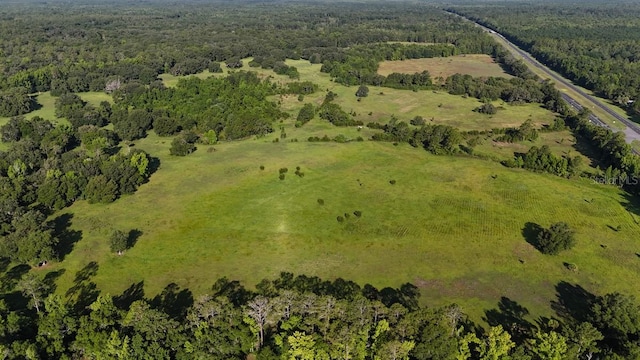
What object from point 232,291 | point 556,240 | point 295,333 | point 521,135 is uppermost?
point 521,135

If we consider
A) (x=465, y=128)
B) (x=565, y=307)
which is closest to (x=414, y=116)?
(x=465, y=128)

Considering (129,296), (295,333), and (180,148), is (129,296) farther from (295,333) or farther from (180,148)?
(180,148)

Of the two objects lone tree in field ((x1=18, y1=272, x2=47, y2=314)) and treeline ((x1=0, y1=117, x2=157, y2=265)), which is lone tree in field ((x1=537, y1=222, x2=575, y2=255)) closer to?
lone tree in field ((x1=18, y1=272, x2=47, y2=314))

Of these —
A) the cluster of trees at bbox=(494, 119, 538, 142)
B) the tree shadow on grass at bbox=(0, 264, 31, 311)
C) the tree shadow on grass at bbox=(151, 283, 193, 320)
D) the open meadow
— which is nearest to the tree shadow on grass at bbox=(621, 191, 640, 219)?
the open meadow

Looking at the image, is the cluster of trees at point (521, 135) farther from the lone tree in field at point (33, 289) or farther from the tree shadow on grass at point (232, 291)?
the lone tree in field at point (33, 289)

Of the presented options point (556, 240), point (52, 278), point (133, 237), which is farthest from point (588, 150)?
point (52, 278)

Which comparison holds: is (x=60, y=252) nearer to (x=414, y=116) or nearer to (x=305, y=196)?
(x=305, y=196)
